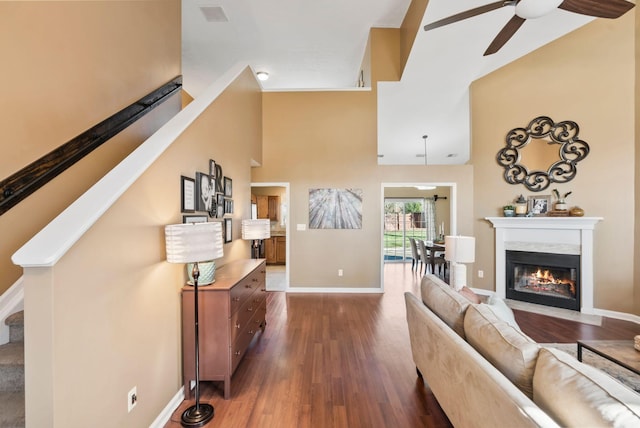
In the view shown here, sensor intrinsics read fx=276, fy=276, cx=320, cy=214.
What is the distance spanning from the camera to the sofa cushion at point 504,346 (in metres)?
1.20

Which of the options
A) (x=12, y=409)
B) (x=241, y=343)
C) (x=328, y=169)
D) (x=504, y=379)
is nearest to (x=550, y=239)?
(x=328, y=169)

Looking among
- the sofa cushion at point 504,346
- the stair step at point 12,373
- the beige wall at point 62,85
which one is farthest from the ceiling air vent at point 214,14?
the sofa cushion at point 504,346

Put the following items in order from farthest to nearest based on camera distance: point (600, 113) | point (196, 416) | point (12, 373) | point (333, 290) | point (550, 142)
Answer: point (333, 290) < point (550, 142) < point (600, 113) < point (196, 416) < point (12, 373)

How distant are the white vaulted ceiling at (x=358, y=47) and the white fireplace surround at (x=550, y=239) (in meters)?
2.56

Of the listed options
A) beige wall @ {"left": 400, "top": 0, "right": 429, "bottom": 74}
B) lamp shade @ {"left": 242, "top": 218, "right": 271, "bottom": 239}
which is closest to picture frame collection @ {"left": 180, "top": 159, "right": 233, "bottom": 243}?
lamp shade @ {"left": 242, "top": 218, "right": 271, "bottom": 239}

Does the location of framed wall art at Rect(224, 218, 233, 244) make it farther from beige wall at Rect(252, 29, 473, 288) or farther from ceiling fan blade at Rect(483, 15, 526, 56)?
ceiling fan blade at Rect(483, 15, 526, 56)

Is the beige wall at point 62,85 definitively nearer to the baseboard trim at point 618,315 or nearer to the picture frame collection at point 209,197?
the picture frame collection at point 209,197

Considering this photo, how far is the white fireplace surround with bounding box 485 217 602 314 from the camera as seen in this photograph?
13.2 feet

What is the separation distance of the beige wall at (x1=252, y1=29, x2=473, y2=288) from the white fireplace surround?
1777 millimetres

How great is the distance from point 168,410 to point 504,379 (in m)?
2.15

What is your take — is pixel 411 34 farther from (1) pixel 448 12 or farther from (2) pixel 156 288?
(2) pixel 156 288

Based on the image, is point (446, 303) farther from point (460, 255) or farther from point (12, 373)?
point (12, 373)

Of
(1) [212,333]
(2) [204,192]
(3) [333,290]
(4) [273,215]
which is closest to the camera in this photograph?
(1) [212,333]

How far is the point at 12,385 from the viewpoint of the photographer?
4.93ft
